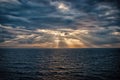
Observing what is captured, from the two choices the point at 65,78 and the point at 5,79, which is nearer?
the point at 5,79

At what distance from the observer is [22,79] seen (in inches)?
2329

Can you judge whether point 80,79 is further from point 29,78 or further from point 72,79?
point 29,78

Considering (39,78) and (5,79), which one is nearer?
(5,79)

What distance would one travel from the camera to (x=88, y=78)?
60906mm

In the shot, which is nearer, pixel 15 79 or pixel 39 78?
pixel 15 79

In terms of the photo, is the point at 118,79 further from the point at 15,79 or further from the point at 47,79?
the point at 15,79

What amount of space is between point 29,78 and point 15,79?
5.14 meters

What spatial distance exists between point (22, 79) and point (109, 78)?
29.9 metres

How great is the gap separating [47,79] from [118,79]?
79.6 feet

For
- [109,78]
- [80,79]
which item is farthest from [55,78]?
[109,78]

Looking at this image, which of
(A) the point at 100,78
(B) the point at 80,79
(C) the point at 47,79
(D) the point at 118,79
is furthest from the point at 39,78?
(D) the point at 118,79

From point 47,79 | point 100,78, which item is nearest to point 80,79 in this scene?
point 100,78

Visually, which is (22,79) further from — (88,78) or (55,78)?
(88,78)

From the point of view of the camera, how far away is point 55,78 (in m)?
62.1
